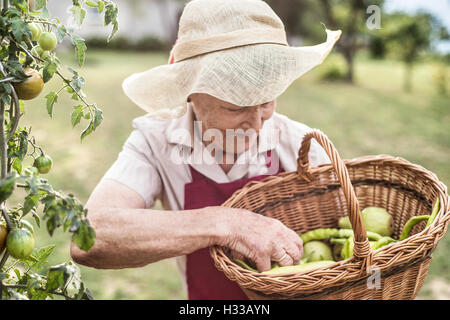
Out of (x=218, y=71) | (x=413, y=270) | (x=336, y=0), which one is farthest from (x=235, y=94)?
(x=336, y=0)

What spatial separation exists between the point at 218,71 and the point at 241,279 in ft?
1.98

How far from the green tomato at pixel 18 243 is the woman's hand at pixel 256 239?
23.0 inches

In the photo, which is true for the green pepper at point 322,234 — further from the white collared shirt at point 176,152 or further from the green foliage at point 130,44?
the green foliage at point 130,44

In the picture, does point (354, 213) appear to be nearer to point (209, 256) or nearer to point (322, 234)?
point (322, 234)

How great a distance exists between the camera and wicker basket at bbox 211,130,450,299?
1.06 m

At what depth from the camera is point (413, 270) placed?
1.16 meters

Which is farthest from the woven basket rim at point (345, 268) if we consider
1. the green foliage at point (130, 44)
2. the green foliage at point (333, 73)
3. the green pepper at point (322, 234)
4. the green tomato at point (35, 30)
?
the green foliage at point (130, 44)

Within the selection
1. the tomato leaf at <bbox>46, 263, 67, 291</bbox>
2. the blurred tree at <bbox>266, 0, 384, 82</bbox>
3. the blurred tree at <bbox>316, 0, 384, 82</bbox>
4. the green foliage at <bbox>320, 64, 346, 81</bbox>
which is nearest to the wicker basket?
the tomato leaf at <bbox>46, 263, 67, 291</bbox>

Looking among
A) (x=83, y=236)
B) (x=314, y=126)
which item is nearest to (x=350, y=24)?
(x=314, y=126)

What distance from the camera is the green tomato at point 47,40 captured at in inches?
32.8

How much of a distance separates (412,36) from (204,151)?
30.4 feet

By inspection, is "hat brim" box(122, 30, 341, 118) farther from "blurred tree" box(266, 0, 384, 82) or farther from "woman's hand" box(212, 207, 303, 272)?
"blurred tree" box(266, 0, 384, 82)

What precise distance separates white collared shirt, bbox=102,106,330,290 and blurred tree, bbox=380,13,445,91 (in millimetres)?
8900

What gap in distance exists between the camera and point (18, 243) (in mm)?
777
